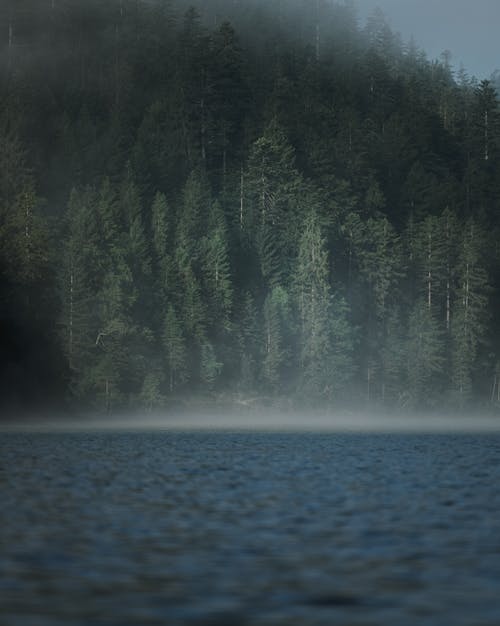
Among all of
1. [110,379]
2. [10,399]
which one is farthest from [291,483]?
→ [110,379]

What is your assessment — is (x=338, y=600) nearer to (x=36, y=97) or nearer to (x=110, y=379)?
(x=110, y=379)

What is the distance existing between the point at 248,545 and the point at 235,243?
11900 cm

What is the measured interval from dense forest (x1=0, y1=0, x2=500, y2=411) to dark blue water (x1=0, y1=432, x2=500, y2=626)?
2470 inches

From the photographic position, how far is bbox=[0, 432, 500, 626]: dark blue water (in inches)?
496

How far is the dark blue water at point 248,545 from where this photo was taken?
12.6 meters

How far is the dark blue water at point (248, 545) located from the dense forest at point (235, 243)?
62741 mm

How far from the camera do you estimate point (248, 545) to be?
17.9 m

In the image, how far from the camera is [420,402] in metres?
131

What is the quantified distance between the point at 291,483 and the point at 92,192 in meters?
99.5

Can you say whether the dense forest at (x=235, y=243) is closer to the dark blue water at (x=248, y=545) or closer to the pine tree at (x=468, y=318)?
the pine tree at (x=468, y=318)

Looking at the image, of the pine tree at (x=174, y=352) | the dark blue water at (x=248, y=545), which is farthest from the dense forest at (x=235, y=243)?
the dark blue water at (x=248, y=545)

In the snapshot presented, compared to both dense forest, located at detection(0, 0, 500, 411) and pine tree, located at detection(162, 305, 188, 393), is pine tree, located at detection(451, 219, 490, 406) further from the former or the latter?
pine tree, located at detection(162, 305, 188, 393)

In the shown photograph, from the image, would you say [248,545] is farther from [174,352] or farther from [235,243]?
[235,243]

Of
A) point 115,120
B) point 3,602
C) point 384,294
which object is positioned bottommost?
point 3,602
